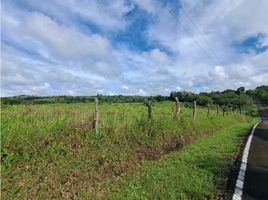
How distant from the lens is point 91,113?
394 inches

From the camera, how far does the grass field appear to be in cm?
599

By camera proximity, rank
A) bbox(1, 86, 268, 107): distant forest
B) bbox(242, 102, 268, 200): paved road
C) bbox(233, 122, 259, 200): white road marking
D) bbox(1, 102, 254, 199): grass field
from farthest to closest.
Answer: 1. bbox(1, 86, 268, 107): distant forest
2. bbox(242, 102, 268, 200): paved road
3. bbox(233, 122, 259, 200): white road marking
4. bbox(1, 102, 254, 199): grass field

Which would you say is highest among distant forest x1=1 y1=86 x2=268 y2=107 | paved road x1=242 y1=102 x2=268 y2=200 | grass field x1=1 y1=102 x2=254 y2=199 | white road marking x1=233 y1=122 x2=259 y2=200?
distant forest x1=1 y1=86 x2=268 y2=107

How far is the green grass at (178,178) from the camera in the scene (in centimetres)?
626

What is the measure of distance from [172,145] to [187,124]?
375cm

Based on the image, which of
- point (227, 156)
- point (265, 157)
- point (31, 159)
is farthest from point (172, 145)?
point (31, 159)

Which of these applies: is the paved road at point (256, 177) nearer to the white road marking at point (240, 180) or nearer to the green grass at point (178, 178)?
the white road marking at point (240, 180)

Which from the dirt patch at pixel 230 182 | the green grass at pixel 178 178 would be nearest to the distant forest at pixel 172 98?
the green grass at pixel 178 178

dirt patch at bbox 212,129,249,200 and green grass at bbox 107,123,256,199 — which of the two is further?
green grass at bbox 107,123,256,199

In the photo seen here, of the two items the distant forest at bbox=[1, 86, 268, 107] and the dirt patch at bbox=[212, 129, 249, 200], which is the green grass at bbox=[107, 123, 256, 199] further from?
the distant forest at bbox=[1, 86, 268, 107]

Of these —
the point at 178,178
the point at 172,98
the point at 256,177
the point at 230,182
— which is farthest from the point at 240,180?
the point at 172,98

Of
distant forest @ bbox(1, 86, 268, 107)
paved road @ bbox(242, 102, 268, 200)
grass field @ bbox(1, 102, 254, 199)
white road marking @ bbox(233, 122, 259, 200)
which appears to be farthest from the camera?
distant forest @ bbox(1, 86, 268, 107)

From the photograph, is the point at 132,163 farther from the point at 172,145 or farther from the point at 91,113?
the point at 172,145

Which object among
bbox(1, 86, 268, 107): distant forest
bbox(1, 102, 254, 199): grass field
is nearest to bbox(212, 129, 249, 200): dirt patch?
bbox(1, 102, 254, 199): grass field
